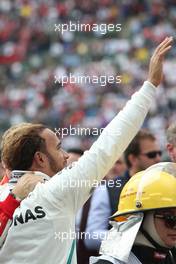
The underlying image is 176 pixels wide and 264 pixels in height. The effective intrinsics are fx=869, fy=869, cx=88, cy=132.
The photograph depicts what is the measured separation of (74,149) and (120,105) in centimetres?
906

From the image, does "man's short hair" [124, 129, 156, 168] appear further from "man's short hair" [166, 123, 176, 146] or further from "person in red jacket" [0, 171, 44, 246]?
"person in red jacket" [0, 171, 44, 246]

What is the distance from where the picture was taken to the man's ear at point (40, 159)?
384cm

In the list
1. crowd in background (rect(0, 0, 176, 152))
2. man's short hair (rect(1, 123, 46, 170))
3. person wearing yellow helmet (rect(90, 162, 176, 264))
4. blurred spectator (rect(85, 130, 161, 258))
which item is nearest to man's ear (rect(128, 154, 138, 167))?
blurred spectator (rect(85, 130, 161, 258))

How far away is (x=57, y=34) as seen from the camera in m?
22.0

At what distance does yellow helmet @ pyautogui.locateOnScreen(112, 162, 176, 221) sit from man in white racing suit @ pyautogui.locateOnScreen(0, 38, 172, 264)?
152 mm

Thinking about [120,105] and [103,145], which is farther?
[120,105]

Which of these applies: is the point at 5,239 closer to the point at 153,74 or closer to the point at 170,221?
the point at 170,221

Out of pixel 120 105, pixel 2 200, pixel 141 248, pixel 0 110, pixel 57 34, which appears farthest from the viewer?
pixel 57 34

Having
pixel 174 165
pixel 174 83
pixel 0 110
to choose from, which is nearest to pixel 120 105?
pixel 174 83

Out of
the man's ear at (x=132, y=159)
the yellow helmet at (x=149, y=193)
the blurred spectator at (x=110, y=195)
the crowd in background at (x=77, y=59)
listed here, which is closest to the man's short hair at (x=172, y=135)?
the blurred spectator at (x=110, y=195)

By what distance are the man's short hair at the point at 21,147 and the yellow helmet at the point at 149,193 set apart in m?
0.46

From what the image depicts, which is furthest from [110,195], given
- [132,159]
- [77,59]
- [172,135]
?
[77,59]

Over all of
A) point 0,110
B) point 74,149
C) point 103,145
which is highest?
point 103,145

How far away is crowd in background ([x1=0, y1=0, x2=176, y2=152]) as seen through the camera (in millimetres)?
17125
